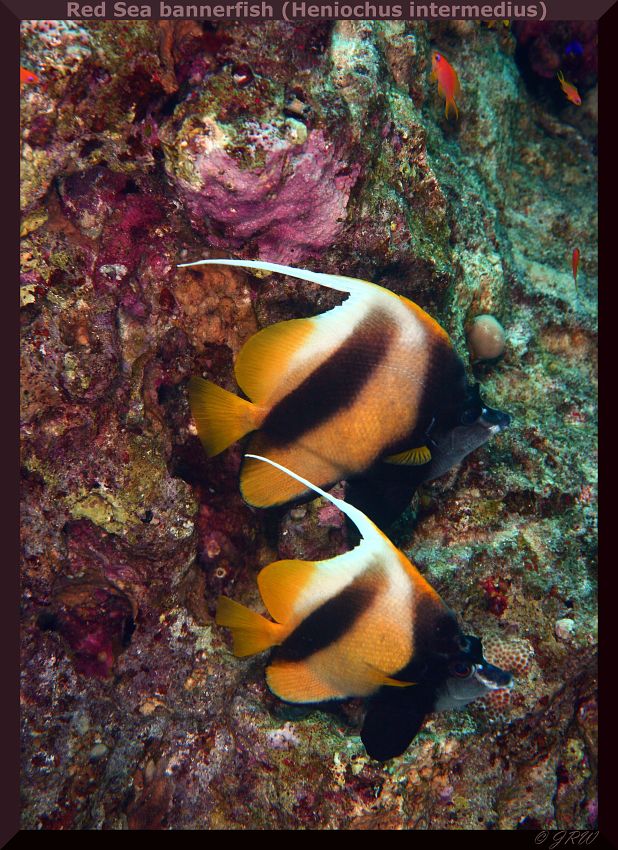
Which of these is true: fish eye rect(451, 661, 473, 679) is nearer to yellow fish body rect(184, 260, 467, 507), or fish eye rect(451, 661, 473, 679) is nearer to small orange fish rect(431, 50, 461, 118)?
yellow fish body rect(184, 260, 467, 507)

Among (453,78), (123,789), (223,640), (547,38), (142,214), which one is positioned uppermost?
(547,38)

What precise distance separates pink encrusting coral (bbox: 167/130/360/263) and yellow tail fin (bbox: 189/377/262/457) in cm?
68

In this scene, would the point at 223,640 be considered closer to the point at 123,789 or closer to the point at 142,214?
the point at 123,789

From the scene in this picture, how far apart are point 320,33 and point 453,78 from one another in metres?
1.42

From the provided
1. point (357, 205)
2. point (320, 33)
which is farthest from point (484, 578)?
point (320, 33)

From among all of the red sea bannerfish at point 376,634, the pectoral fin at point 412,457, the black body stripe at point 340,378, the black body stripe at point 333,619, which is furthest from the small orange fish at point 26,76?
the black body stripe at point 333,619

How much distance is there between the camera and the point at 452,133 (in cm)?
351

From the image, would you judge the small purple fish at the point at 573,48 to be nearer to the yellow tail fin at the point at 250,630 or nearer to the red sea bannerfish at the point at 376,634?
the red sea bannerfish at the point at 376,634

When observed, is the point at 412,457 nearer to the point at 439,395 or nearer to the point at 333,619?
the point at 439,395

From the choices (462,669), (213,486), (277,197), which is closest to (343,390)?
(277,197)

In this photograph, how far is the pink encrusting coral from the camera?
1.83 metres

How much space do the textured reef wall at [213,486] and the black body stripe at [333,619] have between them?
0.62 meters

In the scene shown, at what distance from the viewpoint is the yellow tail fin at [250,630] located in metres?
1.88

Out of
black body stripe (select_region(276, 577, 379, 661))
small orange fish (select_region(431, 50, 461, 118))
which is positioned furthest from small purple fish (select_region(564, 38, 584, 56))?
black body stripe (select_region(276, 577, 379, 661))
